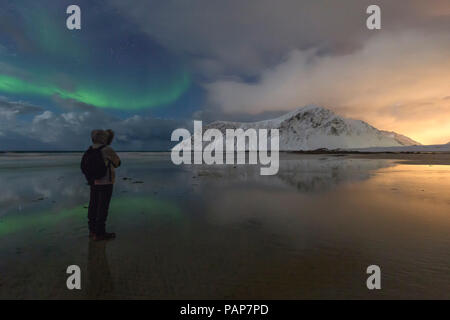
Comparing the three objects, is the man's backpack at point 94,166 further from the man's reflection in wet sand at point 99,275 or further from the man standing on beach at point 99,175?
the man's reflection in wet sand at point 99,275

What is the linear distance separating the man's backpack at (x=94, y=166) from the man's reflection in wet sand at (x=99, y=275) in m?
1.92

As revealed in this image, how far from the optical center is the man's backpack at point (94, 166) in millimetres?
5949

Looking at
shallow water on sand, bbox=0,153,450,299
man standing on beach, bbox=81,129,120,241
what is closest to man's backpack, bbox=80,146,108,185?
man standing on beach, bbox=81,129,120,241

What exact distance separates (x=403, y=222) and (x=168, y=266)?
791 centimetres

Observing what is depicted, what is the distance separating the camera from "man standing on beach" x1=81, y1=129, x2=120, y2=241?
19.6 ft

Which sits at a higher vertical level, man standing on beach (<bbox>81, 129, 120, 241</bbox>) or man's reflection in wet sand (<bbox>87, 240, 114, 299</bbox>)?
man standing on beach (<bbox>81, 129, 120, 241</bbox>)

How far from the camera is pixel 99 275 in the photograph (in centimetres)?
426

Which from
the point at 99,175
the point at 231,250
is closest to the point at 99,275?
the point at 99,175

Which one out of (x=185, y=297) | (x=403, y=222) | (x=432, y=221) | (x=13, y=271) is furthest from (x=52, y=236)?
(x=432, y=221)

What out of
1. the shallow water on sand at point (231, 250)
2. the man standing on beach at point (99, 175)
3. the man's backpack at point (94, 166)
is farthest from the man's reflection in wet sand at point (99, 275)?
the man's backpack at point (94, 166)

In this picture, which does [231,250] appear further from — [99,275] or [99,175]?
[99,175]

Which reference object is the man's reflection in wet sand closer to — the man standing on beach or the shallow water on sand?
the shallow water on sand

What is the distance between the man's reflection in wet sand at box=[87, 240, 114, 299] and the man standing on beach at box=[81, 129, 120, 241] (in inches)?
23.9

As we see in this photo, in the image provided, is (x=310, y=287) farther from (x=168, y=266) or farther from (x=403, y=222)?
(x=403, y=222)
